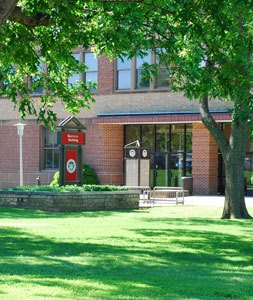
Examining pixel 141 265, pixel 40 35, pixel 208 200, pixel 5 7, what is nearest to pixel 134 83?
pixel 208 200

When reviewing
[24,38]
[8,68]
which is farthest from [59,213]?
[24,38]

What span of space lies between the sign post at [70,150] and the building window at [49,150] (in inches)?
542

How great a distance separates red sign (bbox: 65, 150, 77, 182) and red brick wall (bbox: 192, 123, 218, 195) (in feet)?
34.8

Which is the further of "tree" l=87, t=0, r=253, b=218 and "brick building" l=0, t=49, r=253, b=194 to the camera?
"brick building" l=0, t=49, r=253, b=194

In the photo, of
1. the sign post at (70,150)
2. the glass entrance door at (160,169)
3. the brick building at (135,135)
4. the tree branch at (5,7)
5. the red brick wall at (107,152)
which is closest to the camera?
the tree branch at (5,7)

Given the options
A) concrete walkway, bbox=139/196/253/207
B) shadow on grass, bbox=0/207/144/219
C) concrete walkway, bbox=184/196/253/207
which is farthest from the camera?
concrete walkway, bbox=184/196/253/207

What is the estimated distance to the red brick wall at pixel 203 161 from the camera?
120ft

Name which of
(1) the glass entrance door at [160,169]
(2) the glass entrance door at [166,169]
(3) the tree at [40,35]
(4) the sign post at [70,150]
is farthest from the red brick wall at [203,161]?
(3) the tree at [40,35]

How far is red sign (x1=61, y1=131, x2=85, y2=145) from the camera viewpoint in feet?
89.3

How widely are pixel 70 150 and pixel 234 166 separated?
7.47m

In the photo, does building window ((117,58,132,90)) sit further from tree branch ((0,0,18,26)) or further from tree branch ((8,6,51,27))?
tree branch ((0,0,18,26))

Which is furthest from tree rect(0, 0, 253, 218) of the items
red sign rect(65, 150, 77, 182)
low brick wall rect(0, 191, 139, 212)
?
red sign rect(65, 150, 77, 182)

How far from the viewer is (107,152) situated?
39719 mm

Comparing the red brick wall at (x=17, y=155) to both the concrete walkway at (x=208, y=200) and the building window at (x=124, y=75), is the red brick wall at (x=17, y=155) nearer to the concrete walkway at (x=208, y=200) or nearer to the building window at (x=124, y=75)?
the building window at (x=124, y=75)
